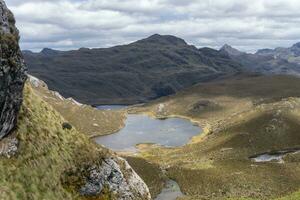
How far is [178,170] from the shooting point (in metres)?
110

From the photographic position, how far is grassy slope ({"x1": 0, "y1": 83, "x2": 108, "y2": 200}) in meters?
40.5

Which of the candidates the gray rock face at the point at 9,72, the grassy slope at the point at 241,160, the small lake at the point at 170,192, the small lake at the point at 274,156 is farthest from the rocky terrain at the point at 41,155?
the small lake at the point at 274,156

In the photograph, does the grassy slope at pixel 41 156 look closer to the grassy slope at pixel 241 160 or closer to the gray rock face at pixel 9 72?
the gray rock face at pixel 9 72

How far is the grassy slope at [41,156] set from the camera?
40.5 m

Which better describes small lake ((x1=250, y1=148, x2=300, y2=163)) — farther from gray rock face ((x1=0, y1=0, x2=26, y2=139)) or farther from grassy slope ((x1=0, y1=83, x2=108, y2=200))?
gray rock face ((x1=0, y1=0, x2=26, y2=139))

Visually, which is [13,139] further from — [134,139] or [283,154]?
[134,139]

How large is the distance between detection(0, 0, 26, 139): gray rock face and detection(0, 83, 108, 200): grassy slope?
216cm

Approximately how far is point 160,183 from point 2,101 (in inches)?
2422

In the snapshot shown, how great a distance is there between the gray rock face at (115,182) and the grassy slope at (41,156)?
4.22 ft

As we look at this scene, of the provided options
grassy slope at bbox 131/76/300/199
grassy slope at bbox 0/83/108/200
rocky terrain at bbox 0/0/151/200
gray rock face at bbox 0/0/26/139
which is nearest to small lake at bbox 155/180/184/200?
grassy slope at bbox 131/76/300/199

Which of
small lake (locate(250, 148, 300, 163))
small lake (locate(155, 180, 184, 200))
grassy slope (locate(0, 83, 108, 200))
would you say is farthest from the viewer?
small lake (locate(250, 148, 300, 163))

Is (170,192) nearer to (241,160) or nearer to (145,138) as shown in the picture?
(241,160)

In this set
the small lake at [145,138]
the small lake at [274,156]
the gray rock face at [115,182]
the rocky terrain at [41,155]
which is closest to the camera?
the rocky terrain at [41,155]

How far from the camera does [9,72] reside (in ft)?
138
